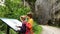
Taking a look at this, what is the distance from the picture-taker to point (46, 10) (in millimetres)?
15844

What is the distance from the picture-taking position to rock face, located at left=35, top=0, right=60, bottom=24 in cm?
1548

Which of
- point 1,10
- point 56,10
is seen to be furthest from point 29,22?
point 56,10

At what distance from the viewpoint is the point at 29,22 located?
773cm

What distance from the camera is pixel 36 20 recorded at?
1634 centimetres

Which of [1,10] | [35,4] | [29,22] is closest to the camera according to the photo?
[29,22]

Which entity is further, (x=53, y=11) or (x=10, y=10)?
(x=53, y=11)

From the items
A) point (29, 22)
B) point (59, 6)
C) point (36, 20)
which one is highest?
point (29, 22)

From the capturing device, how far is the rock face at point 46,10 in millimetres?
15477

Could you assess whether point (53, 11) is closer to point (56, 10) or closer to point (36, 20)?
point (56, 10)

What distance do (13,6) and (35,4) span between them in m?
2.61

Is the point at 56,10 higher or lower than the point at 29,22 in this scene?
lower

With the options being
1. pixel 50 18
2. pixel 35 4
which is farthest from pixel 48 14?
pixel 35 4

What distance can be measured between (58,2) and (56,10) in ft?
1.79

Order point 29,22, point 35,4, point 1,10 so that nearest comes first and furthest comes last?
point 29,22 < point 1,10 < point 35,4
